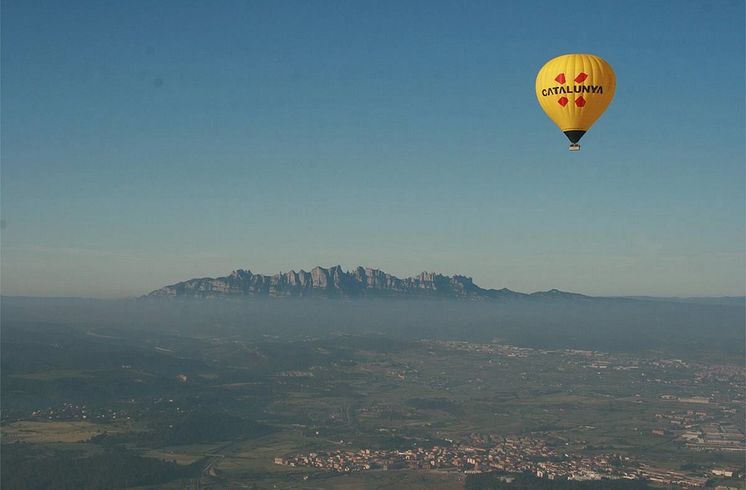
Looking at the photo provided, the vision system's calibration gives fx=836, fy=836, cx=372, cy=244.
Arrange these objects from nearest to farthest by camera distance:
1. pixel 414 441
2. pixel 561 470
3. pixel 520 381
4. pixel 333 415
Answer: pixel 561 470, pixel 414 441, pixel 333 415, pixel 520 381

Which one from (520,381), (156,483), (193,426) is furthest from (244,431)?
(520,381)

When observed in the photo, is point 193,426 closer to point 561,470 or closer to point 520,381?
point 561,470

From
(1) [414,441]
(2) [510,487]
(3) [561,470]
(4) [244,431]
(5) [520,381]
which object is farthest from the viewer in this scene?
(5) [520,381]

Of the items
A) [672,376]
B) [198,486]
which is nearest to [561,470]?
[198,486]

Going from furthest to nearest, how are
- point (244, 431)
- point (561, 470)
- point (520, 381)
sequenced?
point (520, 381) < point (244, 431) < point (561, 470)

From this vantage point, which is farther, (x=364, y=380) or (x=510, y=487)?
(x=364, y=380)

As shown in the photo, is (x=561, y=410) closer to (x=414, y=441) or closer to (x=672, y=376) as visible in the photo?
(x=414, y=441)
